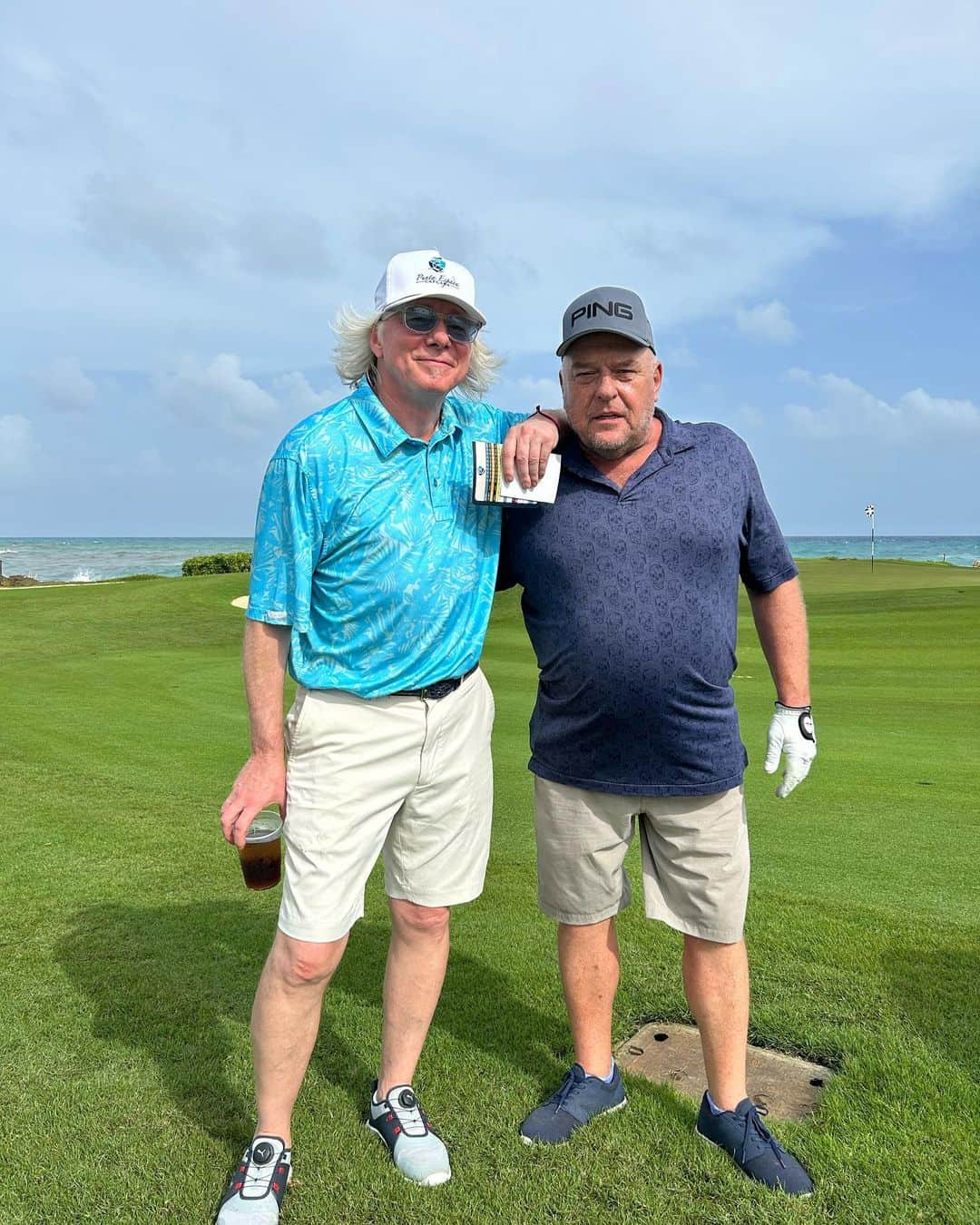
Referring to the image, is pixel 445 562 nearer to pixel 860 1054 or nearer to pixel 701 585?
pixel 701 585

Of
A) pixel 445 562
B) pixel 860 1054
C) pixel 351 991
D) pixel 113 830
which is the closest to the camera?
pixel 445 562

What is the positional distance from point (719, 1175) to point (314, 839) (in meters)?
1.33

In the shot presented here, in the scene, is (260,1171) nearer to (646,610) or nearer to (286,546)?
(286,546)

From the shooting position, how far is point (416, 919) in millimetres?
2740

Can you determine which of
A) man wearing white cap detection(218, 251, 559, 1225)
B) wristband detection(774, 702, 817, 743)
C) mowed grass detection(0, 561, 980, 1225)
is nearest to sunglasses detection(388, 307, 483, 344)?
man wearing white cap detection(218, 251, 559, 1225)

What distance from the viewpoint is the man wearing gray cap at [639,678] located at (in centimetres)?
262

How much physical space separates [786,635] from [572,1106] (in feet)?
4.84

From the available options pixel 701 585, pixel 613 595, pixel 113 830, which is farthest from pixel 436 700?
pixel 113 830

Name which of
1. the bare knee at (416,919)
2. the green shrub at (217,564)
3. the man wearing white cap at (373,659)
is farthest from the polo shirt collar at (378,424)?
the green shrub at (217,564)

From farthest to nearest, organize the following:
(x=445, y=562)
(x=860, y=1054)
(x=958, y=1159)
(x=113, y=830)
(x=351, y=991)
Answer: (x=113, y=830)
(x=351, y=991)
(x=860, y=1054)
(x=445, y=562)
(x=958, y=1159)

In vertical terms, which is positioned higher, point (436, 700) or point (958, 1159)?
point (436, 700)

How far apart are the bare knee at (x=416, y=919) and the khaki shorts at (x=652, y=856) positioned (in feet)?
1.10

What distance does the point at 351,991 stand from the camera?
3.51 metres

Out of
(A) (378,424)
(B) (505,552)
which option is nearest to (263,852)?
(B) (505,552)
